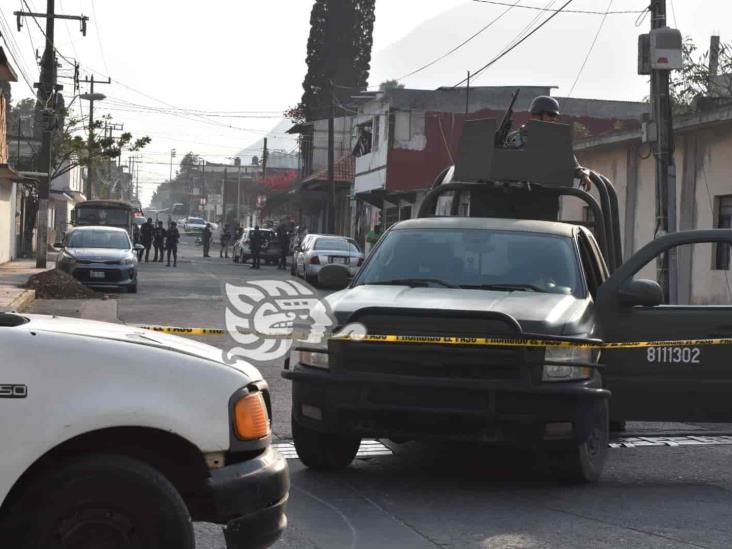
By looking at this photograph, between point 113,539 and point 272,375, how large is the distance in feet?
29.3

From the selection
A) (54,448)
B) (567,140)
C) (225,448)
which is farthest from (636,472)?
(54,448)

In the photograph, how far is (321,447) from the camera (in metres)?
7.70

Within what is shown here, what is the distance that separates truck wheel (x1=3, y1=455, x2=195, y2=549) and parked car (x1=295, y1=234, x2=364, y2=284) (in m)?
27.9

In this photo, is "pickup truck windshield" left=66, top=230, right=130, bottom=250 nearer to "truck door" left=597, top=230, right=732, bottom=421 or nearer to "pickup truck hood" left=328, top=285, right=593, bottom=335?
"pickup truck hood" left=328, top=285, right=593, bottom=335

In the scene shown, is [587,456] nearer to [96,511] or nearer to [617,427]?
[617,427]

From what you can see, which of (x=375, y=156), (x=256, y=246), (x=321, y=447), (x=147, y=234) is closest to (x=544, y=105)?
(x=321, y=447)

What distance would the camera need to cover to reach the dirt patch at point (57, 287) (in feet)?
77.9

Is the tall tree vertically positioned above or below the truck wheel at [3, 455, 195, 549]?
above

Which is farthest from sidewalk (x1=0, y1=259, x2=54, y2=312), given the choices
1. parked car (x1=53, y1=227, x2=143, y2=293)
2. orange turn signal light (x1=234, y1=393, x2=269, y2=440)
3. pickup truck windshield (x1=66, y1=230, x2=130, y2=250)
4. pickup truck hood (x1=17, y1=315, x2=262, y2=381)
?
orange turn signal light (x1=234, y1=393, x2=269, y2=440)

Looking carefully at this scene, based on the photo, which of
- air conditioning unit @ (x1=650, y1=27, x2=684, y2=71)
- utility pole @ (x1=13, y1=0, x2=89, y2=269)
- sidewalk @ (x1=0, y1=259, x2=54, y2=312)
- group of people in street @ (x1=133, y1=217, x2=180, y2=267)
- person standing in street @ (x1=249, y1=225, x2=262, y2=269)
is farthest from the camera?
person standing in street @ (x1=249, y1=225, x2=262, y2=269)

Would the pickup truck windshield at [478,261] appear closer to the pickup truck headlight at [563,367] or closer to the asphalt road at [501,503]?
the pickup truck headlight at [563,367]

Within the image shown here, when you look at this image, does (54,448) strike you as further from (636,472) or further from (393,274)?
(636,472)

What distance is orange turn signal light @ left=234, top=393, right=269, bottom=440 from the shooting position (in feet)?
14.9

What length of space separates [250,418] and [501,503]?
2.82m
